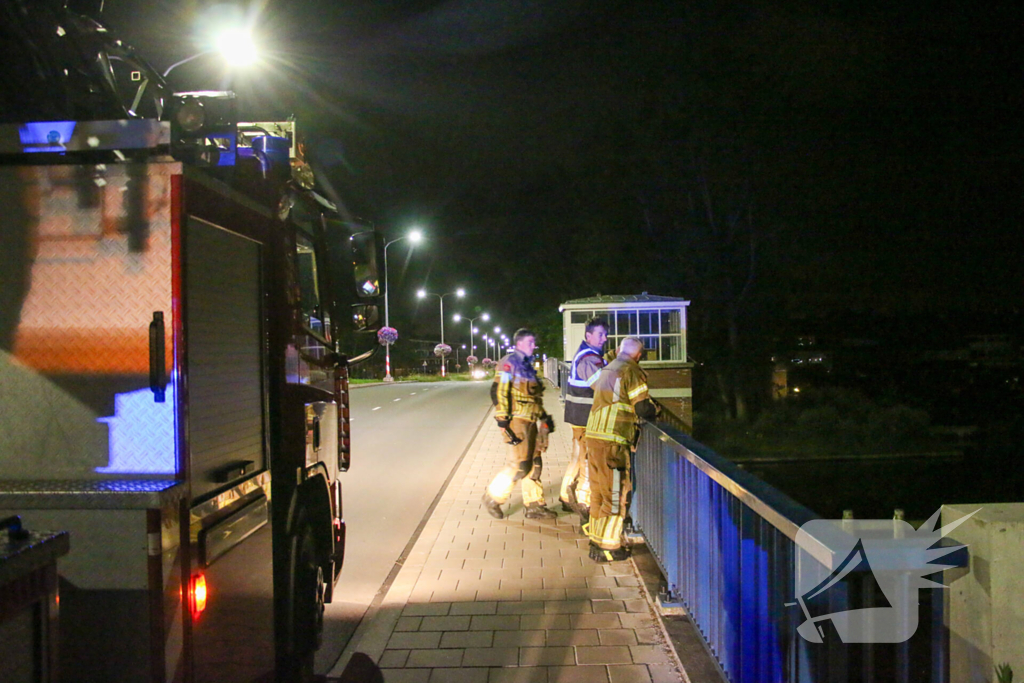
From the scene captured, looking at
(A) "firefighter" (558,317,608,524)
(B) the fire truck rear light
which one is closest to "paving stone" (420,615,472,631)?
(A) "firefighter" (558,317,608,524)

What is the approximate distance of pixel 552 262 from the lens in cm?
4612

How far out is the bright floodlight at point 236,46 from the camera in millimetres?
8133

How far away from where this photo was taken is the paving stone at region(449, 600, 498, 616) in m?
5.60

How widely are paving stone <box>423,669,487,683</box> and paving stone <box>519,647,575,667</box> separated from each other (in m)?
0.26

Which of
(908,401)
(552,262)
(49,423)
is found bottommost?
(908,401)

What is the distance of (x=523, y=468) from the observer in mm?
8258

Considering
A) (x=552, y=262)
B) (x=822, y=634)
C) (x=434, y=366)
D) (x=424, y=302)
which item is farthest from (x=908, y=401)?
(x=424, y=302)

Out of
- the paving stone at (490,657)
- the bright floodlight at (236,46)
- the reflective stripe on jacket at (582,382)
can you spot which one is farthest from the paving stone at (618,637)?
the bright floodlight at (236,46)

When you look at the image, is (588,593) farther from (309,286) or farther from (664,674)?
(309,286)

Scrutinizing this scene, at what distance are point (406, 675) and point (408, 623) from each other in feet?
2.73

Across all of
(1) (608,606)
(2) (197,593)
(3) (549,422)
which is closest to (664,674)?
(1) (608,606)

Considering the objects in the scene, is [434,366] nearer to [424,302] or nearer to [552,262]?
[424,302]

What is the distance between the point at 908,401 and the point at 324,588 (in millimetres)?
36302

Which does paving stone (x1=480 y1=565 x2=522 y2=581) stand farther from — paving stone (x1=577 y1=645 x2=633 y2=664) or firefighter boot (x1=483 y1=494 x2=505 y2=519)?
firefighter boot (x1=483 y1=494 x2=505 y2=519)
